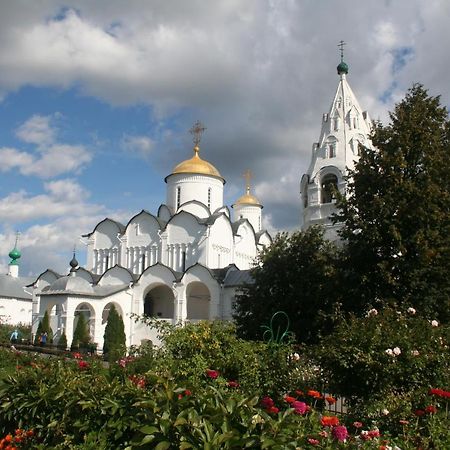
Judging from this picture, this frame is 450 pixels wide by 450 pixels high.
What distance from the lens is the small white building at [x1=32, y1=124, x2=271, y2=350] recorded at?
28.6 meters

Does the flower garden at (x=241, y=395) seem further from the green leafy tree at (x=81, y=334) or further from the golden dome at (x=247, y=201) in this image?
the golden dome at (x=247, y=201)

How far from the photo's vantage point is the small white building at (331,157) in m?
27.4

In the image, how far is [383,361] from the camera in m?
6.96

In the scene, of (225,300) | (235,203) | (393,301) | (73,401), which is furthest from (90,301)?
(73,401)

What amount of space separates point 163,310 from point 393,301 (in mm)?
22492

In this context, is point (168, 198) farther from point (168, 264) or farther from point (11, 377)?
point (11, 377)

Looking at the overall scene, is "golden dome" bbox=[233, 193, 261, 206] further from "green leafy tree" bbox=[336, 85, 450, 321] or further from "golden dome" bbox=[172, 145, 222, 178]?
"green leafy tree" bbox=[336, 85, 450, 321]

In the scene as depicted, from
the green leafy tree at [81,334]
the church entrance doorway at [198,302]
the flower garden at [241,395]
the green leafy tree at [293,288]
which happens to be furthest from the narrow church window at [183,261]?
the flower garden at [241,395]

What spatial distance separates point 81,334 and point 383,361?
22.1 meters

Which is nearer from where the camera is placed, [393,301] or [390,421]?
[390,421]

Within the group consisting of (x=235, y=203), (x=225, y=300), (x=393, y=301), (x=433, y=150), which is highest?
(x=235, y=203)

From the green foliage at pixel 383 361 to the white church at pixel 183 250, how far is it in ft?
57.3

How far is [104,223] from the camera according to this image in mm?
34344

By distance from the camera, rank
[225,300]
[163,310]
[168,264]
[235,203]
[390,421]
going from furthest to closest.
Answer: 1. [235,203]
2. [163,310]
3. [168,264]
4. [225,300]
5. [390,421]
